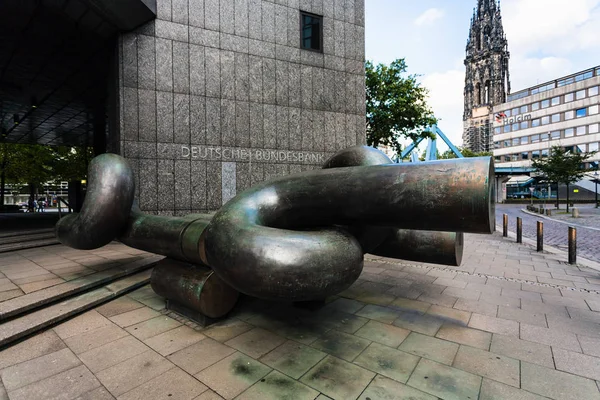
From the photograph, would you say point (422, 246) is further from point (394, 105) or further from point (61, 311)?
A: point (394, 105)

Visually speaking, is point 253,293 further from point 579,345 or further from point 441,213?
point 579,345

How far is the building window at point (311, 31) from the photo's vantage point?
11.0 meters

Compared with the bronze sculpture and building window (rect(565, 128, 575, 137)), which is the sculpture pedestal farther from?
building window (rect(565, 128, 575, 137))

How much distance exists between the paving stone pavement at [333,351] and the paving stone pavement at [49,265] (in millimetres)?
1216

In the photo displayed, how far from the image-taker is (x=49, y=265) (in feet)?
18.9

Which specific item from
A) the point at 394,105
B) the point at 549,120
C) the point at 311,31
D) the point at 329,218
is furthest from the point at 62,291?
the point at 549,120

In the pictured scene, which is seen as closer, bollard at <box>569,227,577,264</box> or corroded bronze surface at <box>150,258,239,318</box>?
corroded bronze surface at <box>150,258,239,318</box>

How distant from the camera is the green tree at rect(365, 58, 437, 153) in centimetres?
Result: 1900

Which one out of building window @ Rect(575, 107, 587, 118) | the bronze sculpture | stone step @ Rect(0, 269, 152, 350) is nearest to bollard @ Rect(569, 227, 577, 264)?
the bronze sculpture

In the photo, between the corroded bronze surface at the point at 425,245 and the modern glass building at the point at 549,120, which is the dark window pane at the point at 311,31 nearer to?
the corroded bronze surface at the point at 425,245

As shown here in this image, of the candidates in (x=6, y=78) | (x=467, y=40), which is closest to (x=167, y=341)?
(x=6, y=78)

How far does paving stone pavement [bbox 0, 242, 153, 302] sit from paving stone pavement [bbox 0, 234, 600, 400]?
3.99ft

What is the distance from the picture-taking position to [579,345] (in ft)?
10.6

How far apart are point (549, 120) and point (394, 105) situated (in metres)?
58.0
